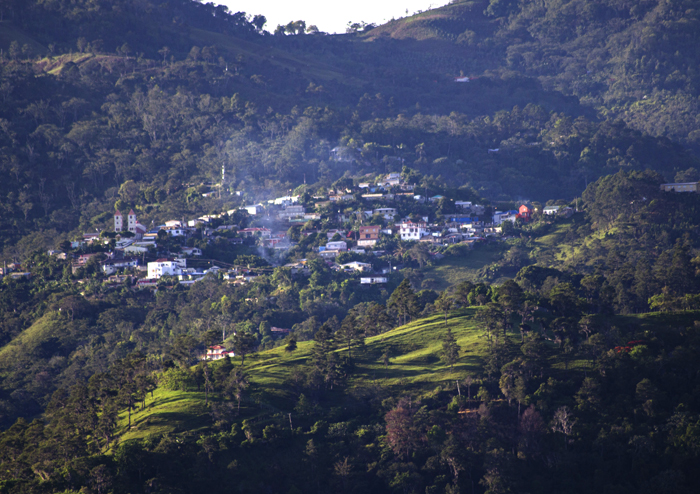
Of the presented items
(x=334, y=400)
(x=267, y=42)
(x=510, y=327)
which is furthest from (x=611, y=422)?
(x=267, y=42)

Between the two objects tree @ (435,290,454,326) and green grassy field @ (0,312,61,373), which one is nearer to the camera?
tree @ (435,290,454,326)

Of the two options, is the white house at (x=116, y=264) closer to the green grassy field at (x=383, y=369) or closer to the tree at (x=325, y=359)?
the green grassy field at (x=383, y=369)

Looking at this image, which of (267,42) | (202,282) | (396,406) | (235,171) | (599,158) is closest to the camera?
(396,406)

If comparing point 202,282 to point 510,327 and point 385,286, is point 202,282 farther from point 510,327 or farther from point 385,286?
point 510,327

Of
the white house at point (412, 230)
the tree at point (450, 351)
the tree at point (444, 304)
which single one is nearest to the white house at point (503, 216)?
the white house at point (412, 230)

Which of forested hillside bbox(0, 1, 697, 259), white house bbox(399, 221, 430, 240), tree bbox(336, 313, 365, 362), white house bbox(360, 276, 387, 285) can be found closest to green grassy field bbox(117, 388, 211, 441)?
tree bbox(336, 313, 365, 362)

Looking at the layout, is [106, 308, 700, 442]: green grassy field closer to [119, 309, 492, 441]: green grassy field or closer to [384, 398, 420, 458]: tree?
[119, 309, 492, 441]: green grassy field

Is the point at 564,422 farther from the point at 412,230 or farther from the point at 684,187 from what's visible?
the point at 684,187
